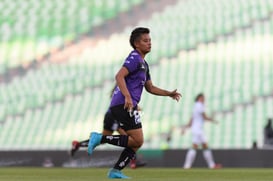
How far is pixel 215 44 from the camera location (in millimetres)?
27781

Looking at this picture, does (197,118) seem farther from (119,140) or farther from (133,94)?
(133,94)

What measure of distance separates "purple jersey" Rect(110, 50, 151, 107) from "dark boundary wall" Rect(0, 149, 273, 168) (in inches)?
363

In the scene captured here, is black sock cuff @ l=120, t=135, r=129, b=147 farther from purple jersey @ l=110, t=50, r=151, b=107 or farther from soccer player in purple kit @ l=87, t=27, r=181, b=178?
purple jersey @ l=110, t=50, r=151, b=107

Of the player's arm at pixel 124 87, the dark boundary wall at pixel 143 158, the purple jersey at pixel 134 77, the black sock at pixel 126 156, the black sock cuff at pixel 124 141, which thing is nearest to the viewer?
the player's arm at pixel 124 87

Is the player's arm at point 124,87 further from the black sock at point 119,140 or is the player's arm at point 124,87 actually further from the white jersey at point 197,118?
the white jersey at point 197,118

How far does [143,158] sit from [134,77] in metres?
10.0

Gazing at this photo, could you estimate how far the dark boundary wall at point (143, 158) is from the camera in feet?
62.1

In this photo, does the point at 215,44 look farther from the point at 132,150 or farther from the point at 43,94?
the point at 132,150

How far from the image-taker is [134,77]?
32.2ft

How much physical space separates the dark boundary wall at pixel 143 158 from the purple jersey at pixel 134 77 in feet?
30.3

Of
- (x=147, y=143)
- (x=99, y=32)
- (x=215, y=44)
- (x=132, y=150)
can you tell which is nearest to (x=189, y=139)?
(x=147, y=143)

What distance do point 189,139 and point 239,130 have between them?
55.1 inches
